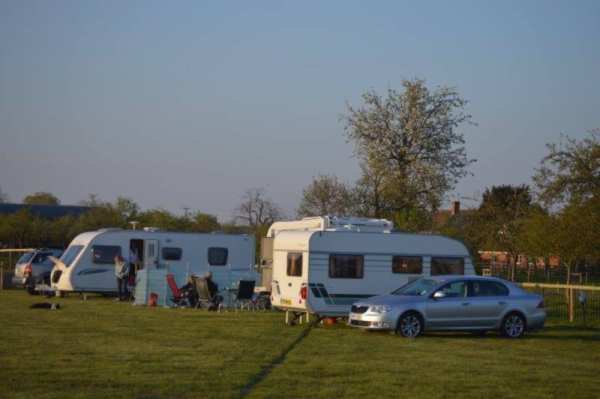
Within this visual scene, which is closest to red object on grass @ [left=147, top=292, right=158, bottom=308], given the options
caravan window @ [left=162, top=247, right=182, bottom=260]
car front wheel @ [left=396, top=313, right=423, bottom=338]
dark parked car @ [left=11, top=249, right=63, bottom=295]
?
caravan window @ [left=162, top=247, right=182, bottom=260]

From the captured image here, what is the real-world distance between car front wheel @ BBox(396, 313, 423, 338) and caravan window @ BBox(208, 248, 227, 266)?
1383 cm

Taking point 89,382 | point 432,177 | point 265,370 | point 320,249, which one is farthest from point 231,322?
point 432,177

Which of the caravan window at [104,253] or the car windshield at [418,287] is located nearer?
the car windshield at [418,287]

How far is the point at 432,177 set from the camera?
137 feet

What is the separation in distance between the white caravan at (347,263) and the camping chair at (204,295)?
3.88 metres

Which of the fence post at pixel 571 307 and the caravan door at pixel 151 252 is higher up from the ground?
the caravan door at pixel 151 252

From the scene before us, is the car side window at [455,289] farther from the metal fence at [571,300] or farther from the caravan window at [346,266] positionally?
the metal fence at [571,300]

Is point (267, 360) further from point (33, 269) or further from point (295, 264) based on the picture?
point (33, 269)

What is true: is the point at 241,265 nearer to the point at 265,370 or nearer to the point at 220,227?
the point at 265,370

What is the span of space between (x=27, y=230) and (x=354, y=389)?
55453mm

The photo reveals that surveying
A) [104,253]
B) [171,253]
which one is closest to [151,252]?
[171,253]

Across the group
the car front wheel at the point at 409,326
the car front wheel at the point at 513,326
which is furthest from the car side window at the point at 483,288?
the car front wheel at the point at 409,326

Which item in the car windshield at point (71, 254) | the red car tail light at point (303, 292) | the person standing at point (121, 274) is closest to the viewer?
the red car tail light at point (303, 292)

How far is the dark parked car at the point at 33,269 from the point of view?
113 ft
